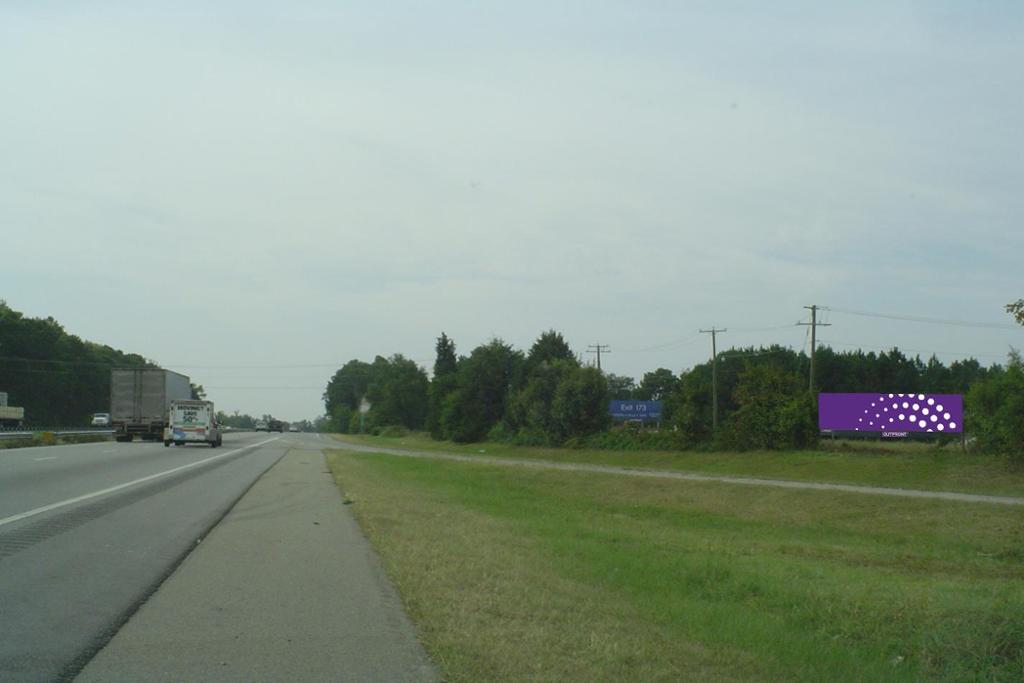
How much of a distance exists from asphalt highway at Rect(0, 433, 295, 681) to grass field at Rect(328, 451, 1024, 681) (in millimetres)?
2868

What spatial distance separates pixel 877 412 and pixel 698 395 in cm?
1943

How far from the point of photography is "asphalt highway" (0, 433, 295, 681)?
26.0ft

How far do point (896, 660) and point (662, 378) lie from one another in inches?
6275

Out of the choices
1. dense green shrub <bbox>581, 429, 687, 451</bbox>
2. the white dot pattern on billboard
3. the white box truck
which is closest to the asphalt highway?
the white box truck

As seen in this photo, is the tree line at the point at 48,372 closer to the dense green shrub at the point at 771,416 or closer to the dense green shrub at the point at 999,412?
the dense green shrub at the point at 771,416

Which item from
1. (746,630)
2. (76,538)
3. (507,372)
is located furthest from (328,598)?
(507,372)

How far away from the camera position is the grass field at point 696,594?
Result: 8.30 meters

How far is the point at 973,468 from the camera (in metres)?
37.2

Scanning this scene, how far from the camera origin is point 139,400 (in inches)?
2346

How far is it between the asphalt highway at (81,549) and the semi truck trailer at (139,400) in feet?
104

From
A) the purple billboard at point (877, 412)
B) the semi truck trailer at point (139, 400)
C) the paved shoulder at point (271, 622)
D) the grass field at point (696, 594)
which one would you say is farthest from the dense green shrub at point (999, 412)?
the semi truck trailer at point (139, 400)

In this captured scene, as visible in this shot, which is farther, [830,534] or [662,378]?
[662,378]

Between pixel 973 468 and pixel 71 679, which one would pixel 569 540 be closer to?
pixel 71 679

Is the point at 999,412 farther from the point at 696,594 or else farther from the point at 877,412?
the point at 696,594
